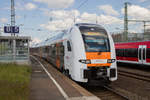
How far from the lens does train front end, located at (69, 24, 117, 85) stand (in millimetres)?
8258

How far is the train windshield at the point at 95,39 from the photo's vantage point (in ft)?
28.5

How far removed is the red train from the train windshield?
8.64 meters

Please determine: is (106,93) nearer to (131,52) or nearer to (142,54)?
(142,54)

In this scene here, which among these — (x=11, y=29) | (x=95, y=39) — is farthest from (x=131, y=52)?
(x=11, y=29)

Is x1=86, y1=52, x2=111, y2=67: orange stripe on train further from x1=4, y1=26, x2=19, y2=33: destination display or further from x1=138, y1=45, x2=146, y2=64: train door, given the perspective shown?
x1=4, y1=26, x2=19, y2=33: destination display

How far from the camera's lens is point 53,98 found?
20.4 feet

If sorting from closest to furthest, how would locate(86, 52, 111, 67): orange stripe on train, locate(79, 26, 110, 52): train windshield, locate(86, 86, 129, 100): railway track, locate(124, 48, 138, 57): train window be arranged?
locate(86, 86, 129, 100): railway track, locate(86, 52, 111, 67): orange stripe on train, locate(79, 26, 110, 52): train windshield, locate(124, 48, 138, 57): train window

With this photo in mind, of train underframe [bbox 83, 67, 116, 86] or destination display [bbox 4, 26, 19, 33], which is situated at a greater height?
destination display [bbox 4, 26, 19, 33]

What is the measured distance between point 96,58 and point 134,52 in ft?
36.4

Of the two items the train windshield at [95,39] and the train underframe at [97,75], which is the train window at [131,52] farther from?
the train underframe at [97,75]

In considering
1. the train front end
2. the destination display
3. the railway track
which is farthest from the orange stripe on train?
the destination display

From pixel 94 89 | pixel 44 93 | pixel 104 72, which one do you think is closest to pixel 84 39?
pixel 104 72

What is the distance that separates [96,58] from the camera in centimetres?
845

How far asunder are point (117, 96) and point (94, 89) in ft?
5.37
